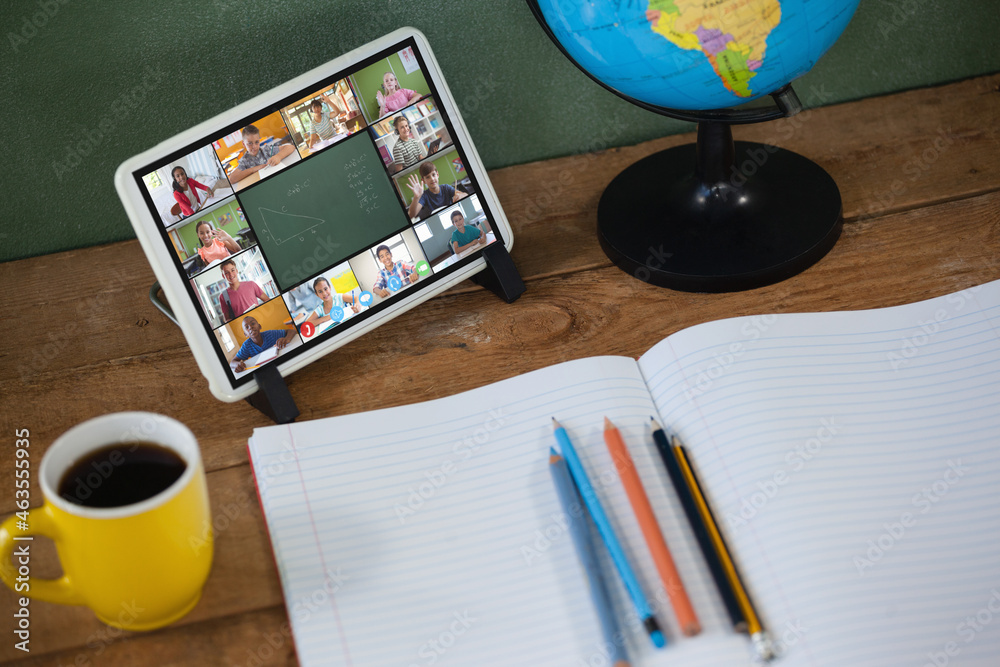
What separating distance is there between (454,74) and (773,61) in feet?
1.32

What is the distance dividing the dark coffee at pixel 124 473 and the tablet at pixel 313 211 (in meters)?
0.16

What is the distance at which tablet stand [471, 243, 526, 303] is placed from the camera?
2.66ft

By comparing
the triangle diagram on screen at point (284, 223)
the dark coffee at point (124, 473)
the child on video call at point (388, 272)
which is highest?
the triangle diagram on screen at point (284, 223)

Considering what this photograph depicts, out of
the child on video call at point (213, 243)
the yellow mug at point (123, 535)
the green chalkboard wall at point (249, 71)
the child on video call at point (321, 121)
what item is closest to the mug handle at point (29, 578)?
the yellow mug at point (123, 535)

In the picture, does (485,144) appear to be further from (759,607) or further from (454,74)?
(759,607)

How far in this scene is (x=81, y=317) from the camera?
853 millimetres

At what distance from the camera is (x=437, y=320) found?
82cm

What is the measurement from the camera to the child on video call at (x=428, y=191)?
784mm

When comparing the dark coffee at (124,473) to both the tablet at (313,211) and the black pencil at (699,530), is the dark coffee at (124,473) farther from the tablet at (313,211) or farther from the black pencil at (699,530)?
the black pencil at (699,530)

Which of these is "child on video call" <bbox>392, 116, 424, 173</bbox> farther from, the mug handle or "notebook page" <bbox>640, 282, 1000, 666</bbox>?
the mug handle

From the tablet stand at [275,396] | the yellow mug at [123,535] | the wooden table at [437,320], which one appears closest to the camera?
the yellow mug at [123,535]

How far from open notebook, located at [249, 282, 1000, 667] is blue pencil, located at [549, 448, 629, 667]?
0.04ft

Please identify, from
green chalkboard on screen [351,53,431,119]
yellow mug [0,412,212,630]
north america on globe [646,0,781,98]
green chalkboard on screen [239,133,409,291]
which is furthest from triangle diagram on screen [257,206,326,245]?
north america on globe [646,0,781,98]

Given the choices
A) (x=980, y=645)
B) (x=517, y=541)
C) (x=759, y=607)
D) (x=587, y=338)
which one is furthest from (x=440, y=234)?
(x=980, y=645)
